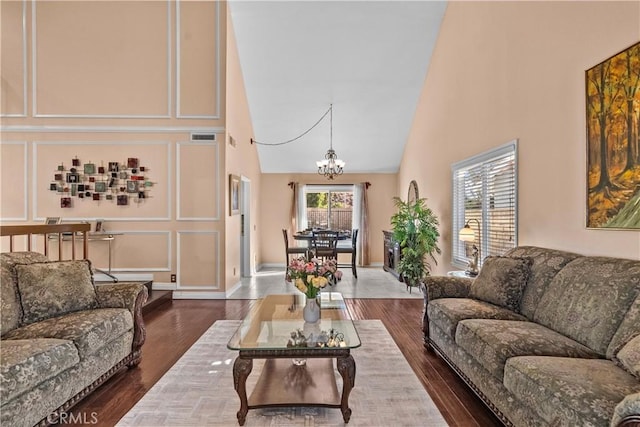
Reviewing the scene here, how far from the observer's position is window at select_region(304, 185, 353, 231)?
936cm

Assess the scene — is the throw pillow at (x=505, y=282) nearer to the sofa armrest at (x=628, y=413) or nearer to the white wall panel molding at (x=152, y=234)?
the sofa armrest at (x=628, y=413)

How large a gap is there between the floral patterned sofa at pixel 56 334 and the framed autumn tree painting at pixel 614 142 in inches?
141

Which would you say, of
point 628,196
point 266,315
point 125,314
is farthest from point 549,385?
point 125,314

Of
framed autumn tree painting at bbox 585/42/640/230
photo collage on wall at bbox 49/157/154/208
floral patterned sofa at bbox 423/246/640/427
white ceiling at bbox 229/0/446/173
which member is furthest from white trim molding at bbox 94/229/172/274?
framed autumn tree painting at bbox 585/42/640/230

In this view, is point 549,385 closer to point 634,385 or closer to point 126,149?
point 634,385

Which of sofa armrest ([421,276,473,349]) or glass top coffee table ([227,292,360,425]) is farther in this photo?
sofa armrest ([421,276,473,349])

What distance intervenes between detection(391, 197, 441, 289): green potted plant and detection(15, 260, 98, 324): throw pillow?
14.3 feet

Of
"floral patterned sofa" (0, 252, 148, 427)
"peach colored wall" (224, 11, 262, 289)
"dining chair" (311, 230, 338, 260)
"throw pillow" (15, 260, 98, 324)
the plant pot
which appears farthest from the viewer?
"dining chair" (311, 230, 338, 260)

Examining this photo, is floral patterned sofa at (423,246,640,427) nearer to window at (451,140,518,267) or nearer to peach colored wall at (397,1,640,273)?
peach colored wall at (397,1,640,273)

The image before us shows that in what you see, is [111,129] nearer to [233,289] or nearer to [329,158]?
[233,289]

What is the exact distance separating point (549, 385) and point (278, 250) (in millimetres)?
7738

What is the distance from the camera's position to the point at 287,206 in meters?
9.17

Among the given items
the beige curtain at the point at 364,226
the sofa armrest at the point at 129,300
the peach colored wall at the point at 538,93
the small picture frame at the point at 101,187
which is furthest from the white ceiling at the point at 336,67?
the sofa armrest at the point at 129,300

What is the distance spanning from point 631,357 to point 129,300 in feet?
10.8
